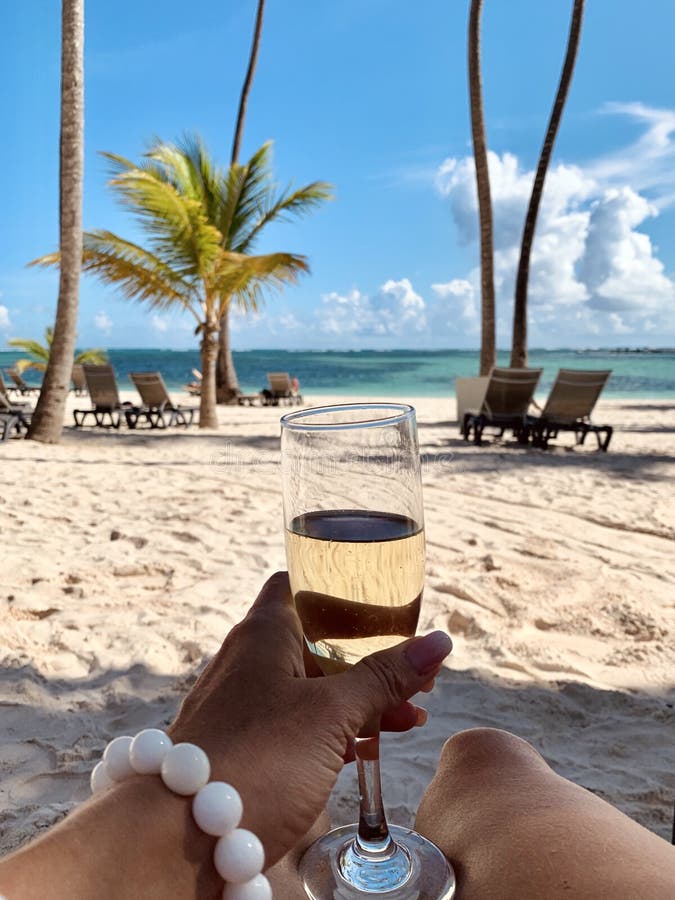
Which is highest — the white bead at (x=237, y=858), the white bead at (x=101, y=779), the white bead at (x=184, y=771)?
the white bead at (x=184, y=771)

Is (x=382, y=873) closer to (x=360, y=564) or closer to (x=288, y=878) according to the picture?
(x=288, y=878)

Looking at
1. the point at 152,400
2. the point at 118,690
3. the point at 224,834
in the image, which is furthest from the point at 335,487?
the point at 152,400

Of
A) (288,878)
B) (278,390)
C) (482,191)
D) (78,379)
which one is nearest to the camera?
(288,878)

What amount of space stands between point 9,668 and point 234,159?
16.2 meters

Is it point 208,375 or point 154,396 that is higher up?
point 208,375

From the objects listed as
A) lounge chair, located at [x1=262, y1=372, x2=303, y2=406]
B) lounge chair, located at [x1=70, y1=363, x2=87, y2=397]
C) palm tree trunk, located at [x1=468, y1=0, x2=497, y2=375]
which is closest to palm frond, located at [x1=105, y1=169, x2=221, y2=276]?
palm tree trunk, located at [x1=468, y1=0, x2=497, y2=375]

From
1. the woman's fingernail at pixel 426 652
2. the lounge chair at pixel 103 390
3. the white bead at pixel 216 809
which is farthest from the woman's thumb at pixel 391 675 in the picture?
the lounge chair at pixel 103 390

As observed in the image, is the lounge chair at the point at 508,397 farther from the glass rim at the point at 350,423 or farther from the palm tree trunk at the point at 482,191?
the glass rim at the point at 350,423

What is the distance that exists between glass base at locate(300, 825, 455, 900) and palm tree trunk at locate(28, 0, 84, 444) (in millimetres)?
9297

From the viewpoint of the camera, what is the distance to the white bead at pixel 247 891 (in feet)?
2.24

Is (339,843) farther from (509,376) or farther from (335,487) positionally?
(509,376)

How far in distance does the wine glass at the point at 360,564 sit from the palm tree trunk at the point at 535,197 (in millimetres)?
12618

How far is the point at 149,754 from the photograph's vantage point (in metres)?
0.71

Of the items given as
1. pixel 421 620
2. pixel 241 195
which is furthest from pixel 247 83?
pixel 421 620
